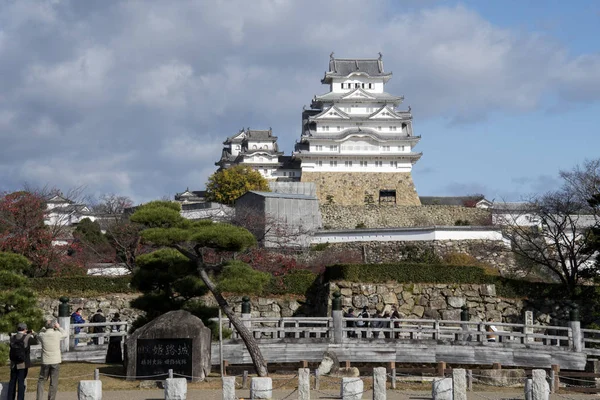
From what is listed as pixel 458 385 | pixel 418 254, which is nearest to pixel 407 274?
pixel 418 254

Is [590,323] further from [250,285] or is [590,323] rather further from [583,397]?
[250,285]

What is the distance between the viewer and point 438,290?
3241 centimetres

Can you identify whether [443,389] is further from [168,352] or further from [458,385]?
[168,352]

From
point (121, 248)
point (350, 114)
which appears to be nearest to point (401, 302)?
point (121, 248)

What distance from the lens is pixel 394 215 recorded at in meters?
52.2

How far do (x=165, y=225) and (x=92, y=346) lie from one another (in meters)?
4.52

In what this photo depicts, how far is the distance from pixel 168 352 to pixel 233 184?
39.0 metres

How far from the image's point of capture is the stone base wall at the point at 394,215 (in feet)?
168

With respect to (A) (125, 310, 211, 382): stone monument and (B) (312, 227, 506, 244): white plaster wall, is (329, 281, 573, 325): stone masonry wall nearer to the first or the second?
(B) (312, 227, 506, 244): white plaster wall

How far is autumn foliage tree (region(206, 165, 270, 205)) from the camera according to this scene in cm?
5591

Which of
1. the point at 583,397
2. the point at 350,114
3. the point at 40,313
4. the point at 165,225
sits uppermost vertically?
the point at 350,114

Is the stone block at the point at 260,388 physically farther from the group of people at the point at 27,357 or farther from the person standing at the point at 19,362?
the person standing at the point at 19,362

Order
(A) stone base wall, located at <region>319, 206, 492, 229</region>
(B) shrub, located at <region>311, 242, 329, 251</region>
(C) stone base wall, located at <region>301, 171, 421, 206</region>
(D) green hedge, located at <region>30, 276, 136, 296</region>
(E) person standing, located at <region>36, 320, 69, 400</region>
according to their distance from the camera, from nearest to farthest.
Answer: (E) person standing, located at <region>36, 320, 69, 400</region>
(D) green hedge, located at <region>30, 276, 136, 296</region>
(B) shrub, located at <region>311, 242, 329, 251</region>
(A) stone base wall, located at <region>319, 206, 492, 229</region>
(C) stone base wall, located at <region>301, 171, 421, 206</region>

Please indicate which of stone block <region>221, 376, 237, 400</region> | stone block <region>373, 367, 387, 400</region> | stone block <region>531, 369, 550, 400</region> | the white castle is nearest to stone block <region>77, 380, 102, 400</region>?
stone block <region>221, 376, 237, 400</region>
